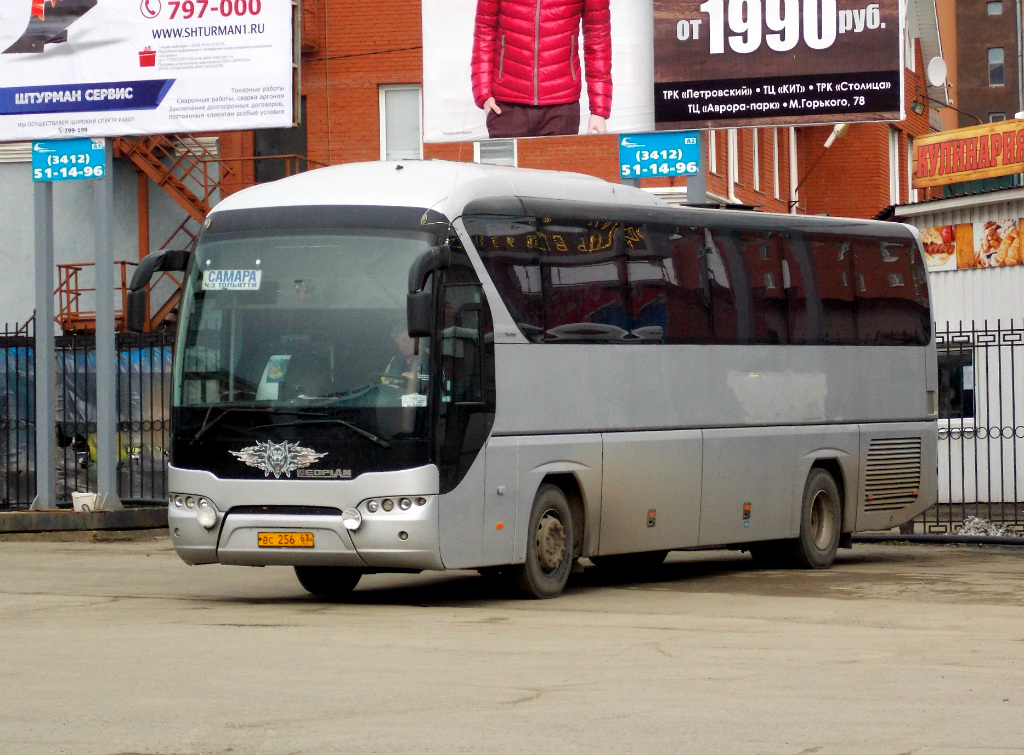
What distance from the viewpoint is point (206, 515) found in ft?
47.8

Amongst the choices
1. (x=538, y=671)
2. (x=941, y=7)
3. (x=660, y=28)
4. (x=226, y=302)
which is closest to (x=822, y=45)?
(x=660, y=28)

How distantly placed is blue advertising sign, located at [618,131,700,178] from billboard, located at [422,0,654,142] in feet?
0.85

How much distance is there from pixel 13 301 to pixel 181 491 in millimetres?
21619

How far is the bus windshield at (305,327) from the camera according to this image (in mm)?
14258

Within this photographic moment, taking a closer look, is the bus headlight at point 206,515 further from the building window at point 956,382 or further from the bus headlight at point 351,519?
the building window at point 956,382

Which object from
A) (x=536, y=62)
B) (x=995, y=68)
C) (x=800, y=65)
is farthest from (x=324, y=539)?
(x=995, y=68)

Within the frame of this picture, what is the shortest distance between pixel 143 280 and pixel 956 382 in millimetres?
16016

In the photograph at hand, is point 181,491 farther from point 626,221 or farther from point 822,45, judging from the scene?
point 822,45

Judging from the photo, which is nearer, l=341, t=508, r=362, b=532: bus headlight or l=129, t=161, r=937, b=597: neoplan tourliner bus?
l=341, t=508, r=362, b=532: bus headlight

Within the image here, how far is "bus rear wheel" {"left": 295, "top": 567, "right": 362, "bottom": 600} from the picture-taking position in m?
15.8

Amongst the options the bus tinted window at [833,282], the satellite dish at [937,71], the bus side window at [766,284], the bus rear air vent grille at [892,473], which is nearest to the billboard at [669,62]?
the bus tinted window at [833,282]

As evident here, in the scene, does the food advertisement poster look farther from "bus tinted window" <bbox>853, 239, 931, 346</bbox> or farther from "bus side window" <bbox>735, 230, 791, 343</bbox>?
"bus side window" <bbox>735, 230, 791, 343</bbox>

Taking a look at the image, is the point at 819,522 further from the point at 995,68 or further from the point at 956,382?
the point at 995,68

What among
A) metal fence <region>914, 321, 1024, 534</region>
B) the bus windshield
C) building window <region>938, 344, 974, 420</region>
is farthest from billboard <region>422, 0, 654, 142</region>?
the bus windshield
